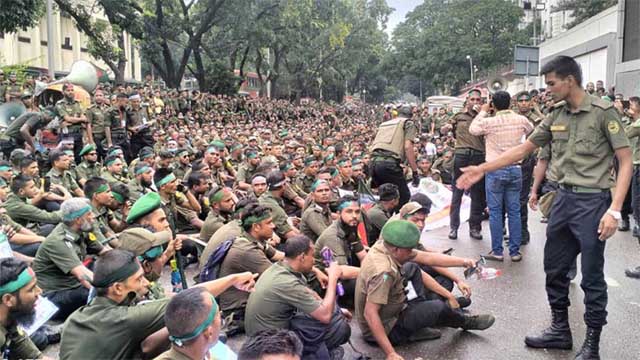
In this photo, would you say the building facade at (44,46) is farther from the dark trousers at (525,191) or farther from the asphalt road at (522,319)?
the asphalt road at (522,319)

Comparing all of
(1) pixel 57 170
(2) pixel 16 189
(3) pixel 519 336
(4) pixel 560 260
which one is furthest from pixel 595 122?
(1) pixel 57 170

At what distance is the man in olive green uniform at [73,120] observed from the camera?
32.7 ft

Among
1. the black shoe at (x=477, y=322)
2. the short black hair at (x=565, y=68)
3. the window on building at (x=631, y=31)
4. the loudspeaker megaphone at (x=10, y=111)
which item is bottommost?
the black shoe at (x=477, y=322)

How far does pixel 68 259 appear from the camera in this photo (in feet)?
15.3

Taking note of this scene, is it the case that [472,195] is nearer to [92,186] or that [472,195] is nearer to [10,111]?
[92,186]

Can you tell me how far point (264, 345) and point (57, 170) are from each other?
21.0ft

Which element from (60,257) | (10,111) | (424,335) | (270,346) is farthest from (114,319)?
(10,111)

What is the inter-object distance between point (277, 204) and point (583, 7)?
3242cm

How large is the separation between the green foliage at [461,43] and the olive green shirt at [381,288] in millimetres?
44912

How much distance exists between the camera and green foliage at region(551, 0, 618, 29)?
104ft

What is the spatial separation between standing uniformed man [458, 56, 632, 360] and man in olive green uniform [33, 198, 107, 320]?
9.99 ft

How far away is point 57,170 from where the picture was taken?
765 centimetres

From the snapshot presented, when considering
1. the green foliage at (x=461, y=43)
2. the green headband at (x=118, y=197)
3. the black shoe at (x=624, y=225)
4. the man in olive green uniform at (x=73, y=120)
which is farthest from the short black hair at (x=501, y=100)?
the green foliage at (x=461, y=43)

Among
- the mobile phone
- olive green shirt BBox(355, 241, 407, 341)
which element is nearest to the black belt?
olive green shirt BBox(355, 241, 407, 341)
